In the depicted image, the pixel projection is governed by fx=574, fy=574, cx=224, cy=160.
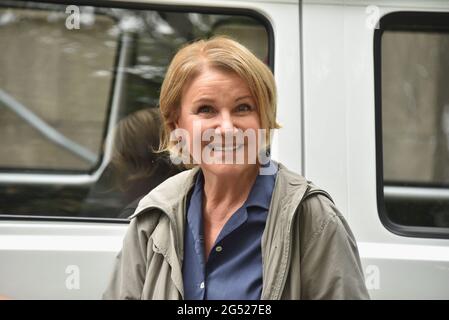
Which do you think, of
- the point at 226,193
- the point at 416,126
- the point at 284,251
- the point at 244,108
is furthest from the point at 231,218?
the point at 416,126

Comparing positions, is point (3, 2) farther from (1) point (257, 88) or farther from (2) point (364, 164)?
(2) point (364, 164)

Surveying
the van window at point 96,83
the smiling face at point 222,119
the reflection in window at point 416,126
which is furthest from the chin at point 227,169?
the reflection in window at point 416,126

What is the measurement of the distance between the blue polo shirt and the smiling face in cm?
11

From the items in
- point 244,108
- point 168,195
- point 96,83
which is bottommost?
point 168,195

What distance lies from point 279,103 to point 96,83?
101cm

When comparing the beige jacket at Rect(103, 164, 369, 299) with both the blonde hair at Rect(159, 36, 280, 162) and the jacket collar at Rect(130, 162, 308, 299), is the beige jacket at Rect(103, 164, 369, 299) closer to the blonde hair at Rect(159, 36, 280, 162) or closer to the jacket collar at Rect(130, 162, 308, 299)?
the jacket collar at Rect(130, 162, 308, 299)

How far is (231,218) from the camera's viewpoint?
151cm

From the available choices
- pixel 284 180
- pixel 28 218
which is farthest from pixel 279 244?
pixel 28 218

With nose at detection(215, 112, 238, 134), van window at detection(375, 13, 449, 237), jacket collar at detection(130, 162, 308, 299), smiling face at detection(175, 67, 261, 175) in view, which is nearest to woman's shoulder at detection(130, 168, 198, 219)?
jacket collar at detection(130, 162, 308, 299)

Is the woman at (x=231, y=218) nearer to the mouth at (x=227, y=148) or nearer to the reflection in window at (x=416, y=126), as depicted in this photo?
the mouth at (x=227, y=148)

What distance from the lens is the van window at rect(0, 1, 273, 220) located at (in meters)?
2.33

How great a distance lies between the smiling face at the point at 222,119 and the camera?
1.48 m

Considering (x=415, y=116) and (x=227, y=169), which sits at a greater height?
(x=415, y=116)

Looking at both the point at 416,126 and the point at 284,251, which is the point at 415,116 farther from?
the point at 284,251
